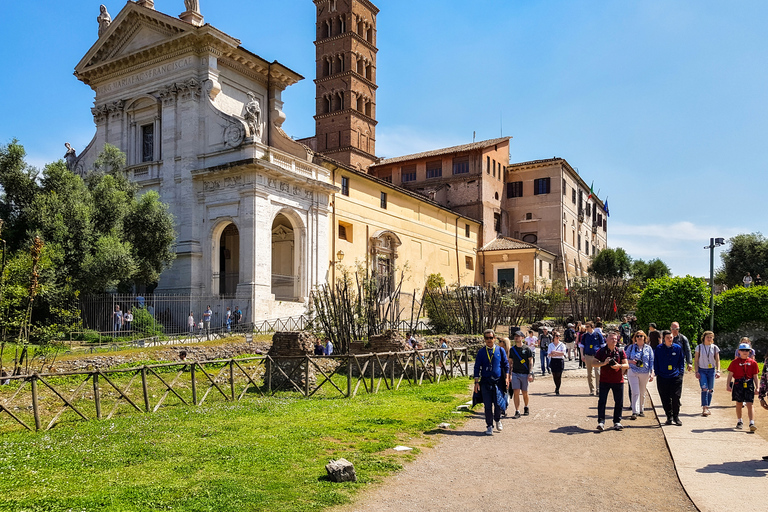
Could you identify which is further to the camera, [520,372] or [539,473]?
[520,372]

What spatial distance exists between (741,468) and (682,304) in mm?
18233

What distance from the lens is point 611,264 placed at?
205ft

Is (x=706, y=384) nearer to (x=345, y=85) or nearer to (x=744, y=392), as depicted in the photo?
(x=744, y=392)

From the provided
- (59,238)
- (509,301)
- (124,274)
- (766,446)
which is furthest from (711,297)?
(59,238)

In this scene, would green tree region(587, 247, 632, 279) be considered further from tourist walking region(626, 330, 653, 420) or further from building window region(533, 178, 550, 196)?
tourist walking region(626, 330, 653, 420)

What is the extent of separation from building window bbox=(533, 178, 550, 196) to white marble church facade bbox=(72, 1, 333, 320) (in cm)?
2852

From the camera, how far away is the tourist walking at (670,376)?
11.1 meters

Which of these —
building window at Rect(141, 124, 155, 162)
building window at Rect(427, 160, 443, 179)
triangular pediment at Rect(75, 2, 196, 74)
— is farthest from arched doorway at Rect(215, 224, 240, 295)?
building window at Rect(427, 160, 443, 179)

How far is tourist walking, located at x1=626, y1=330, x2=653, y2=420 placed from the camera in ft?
38.4

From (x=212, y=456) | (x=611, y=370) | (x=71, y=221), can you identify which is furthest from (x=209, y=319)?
(x=611, y=370)

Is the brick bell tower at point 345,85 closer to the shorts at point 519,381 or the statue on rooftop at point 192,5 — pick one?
the statue on rooftop at point 192,5

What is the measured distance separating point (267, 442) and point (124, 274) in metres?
17.4

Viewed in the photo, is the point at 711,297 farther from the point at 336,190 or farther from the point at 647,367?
the point at 336,190

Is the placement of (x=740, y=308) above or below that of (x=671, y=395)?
above
